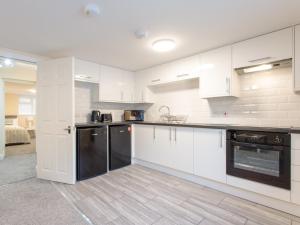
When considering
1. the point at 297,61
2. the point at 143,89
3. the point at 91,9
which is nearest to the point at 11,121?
the point at 143,89

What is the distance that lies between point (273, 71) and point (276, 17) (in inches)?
32.0

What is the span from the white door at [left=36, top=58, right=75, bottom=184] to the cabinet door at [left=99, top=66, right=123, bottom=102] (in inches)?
33.4

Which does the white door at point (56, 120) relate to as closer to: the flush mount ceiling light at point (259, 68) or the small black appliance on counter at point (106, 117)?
the small black appliance on counter at point (106, 117)

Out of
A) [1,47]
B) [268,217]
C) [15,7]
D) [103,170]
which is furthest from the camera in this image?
[103,170]

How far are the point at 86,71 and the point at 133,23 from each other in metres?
1.69

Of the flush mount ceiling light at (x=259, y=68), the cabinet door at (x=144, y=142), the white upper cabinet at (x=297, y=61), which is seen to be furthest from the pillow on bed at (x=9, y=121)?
the white upper cabinet at (x=297, y=61)

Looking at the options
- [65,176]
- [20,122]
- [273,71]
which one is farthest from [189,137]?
[20,122]

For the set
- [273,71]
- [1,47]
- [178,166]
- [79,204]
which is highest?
[1,47]

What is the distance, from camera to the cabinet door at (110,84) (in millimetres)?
3459

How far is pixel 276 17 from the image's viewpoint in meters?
1.80

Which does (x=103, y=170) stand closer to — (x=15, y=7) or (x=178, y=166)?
(x=178, y=166)

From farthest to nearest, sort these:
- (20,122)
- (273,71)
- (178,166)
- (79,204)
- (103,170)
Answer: (20,122), (103,170), (178,166), (273,71), (79,204)

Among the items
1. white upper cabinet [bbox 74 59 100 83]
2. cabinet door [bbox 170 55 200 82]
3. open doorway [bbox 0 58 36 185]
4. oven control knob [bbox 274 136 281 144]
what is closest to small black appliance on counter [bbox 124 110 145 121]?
white upper cabinet [bbox 74 59 100 83]

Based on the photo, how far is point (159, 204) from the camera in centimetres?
200
